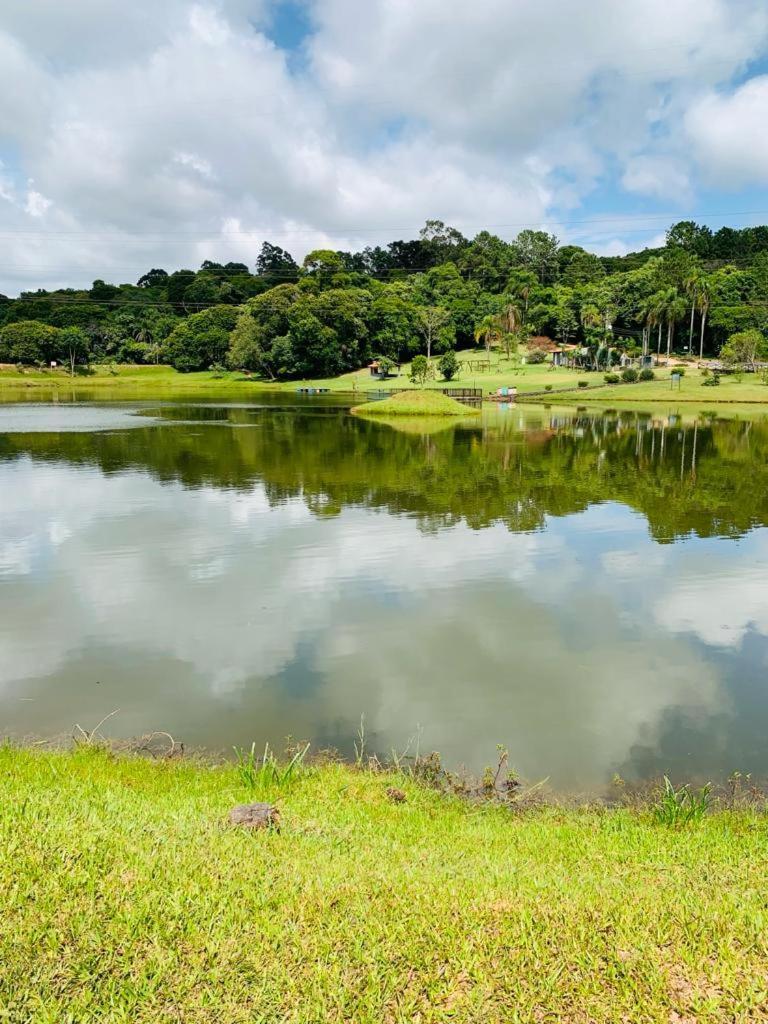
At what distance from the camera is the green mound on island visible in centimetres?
6168

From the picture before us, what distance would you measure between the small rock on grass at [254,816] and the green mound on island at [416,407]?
2219 inches

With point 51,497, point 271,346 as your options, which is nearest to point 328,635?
point 51,497

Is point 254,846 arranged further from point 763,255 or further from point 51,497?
point 763,255

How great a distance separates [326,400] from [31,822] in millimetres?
77111

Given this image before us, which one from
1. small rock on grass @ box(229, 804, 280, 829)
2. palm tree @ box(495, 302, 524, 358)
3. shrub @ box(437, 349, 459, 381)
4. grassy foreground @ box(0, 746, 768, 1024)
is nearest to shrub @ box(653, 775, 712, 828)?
grassy foreground @ box(0, 746, 768, 1024)

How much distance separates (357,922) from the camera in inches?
168

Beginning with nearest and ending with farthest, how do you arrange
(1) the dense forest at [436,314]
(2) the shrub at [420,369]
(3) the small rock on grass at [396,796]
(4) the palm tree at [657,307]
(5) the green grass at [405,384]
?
(3) the small rock on grass at [396,796]
(5) the green grass at [405,384]
(2) the shrub at [420,369]
(4) the palm tree at [657,307]
(1) the dense forest at [436,314]

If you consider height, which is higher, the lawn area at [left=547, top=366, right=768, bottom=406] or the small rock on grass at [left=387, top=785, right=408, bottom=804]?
the lawn area at [left=547, top=366, right=768, bottom=406]

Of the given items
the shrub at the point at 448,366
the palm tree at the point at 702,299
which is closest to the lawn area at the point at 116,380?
the shrub at the point at 448,366

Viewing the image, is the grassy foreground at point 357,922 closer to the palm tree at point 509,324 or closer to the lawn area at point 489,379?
the lawn area at point 489,379

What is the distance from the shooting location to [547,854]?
18.5 ft

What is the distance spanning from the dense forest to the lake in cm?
8165

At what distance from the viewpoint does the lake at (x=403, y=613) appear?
8.70 meters

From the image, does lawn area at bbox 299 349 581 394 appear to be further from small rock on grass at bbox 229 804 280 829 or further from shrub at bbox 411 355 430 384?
small rock on grass at bbox 229 804 280 829
